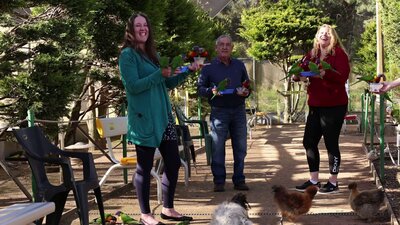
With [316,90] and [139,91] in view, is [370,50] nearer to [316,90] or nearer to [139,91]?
[316,90]

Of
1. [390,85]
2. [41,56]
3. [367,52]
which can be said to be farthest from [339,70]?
[367,52]

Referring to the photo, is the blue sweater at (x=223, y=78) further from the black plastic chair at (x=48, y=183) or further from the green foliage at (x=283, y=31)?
the green foliage at (x=283, y=31)

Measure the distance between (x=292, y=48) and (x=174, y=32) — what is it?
10202 millimetres

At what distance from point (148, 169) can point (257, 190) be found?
2443 millimetres

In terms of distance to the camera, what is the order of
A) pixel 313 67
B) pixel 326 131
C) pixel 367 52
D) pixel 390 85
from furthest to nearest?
pixel 367 52
pixel 326 131
pixel 313 67
pixel 390 85

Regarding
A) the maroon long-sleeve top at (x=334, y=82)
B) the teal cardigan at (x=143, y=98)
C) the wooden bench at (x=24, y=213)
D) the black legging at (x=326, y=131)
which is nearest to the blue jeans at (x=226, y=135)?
the black legging at (x=326, y=131)

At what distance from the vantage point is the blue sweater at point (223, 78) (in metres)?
7.24

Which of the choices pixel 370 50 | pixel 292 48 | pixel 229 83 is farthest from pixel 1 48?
pixel 370 50

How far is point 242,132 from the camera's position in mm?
7418

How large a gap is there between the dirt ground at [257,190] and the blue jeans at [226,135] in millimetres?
238

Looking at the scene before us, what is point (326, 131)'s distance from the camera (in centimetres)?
691

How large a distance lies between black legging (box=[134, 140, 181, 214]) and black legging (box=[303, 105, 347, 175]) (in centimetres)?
202

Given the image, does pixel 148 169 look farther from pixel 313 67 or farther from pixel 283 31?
pixel 283 31

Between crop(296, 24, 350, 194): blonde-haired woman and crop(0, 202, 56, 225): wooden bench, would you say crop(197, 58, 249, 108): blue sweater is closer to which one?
crop(296, 24, 350, 194): blonde-haired woman
